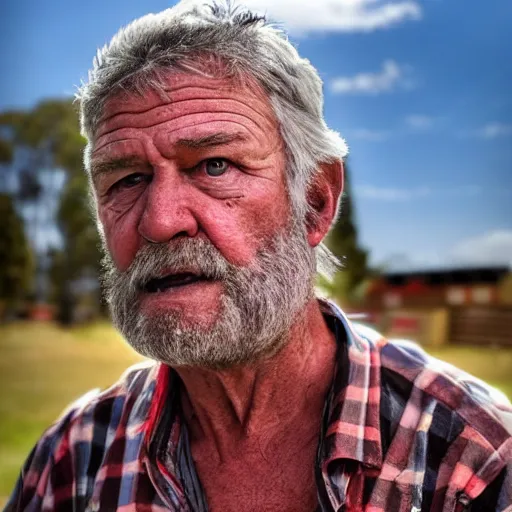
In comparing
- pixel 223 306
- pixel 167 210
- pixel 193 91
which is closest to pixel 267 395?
pixel 223 306

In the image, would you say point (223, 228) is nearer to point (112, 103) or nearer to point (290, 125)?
point (290, 125)

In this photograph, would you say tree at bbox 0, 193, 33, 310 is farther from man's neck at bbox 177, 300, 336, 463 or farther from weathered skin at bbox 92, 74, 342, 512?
man's neck at bbox 177, 300, 336, 463

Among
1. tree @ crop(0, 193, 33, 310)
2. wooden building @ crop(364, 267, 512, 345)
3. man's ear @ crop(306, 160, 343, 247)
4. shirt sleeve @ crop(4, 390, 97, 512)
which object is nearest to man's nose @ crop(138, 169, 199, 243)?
man's ear @ crop(306, 160, 343, 247)

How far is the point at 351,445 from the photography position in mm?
1410

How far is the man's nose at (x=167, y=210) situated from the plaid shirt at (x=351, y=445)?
20.1 inches

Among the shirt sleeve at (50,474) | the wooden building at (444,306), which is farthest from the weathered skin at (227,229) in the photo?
the wooden building at (444,306)

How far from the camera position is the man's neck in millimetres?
1593

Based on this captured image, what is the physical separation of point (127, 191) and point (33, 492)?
0.86 meters

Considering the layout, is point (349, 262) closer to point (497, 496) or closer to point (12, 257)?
point (497, 496)

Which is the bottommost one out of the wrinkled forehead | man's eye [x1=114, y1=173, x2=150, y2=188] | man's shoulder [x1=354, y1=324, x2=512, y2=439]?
man's shoulder [x1=354, y1=324, x2=512, y2=439]

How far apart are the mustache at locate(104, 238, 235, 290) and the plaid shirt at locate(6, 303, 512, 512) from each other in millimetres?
416

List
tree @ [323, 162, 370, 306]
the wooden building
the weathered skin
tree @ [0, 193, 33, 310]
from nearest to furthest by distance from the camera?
the weathered skin
tree @ [323, 162, 370, 306]
the wooden building
tree @ [0, 193, 33, 310]

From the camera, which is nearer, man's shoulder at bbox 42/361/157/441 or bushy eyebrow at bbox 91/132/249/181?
bushy eyebrow at bbox 91/132/249/181

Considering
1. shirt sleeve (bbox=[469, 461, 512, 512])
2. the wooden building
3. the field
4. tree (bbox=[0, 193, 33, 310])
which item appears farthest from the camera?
tree (bbox=[0, 193, 33, 310])
